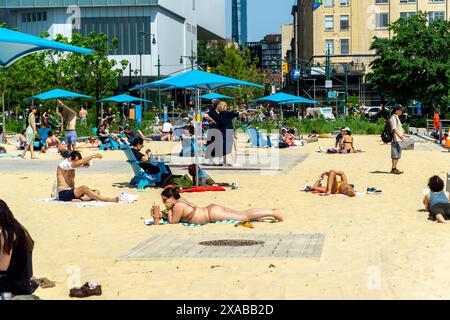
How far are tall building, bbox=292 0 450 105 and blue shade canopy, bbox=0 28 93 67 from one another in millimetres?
82031

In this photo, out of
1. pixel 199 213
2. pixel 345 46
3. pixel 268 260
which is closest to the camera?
pixel 268 260

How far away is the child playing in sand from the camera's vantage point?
41.2 feet

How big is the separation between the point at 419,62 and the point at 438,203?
4939 centimetres

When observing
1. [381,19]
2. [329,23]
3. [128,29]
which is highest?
[381,19]

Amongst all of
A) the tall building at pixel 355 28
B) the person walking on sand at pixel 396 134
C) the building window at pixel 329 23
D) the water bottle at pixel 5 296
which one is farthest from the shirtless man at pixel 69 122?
the building window at pixel 329 23

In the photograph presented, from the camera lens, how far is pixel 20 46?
9789 mm

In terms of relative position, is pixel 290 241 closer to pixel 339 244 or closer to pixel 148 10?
pixel 339 244

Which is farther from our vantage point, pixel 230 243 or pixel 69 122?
pixel 69 122

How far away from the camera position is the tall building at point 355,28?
92.2 metres

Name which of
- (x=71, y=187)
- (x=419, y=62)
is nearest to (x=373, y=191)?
(x=71, y=187)

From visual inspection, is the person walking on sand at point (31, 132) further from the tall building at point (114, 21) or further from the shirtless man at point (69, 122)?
the tall building at point (114, 21)

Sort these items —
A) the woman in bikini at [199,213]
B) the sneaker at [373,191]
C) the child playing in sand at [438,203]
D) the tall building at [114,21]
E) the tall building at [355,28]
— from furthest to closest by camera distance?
the tall building at [114,21], the tall building at [355,28], the sneaker at [373,191], the child playing in sand at [438,203], the woman in bikini at [199,213]

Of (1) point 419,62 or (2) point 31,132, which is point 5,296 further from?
(1) point 419,62

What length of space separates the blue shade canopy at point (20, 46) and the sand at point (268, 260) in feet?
7.44
